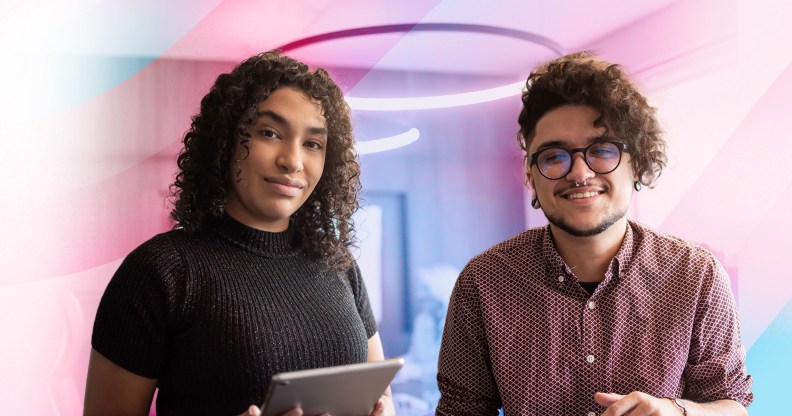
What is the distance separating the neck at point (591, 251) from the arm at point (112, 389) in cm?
114

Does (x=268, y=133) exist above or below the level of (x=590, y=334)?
above

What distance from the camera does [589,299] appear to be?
1.89 metres

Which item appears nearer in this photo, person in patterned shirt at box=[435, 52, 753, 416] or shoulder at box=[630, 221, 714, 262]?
person in patterned shirt at box=[435, 52, 753, 416]

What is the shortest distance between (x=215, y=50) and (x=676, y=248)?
197 cm

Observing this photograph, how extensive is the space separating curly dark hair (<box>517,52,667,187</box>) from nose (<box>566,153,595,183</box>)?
133 mm

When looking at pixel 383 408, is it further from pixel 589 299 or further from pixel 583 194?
pixel 583 194

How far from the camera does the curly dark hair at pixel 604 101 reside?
1.94 metres

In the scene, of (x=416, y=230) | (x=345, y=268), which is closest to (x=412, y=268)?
(x=416, y=230)

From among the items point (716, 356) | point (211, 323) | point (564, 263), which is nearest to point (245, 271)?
point (211, 323)

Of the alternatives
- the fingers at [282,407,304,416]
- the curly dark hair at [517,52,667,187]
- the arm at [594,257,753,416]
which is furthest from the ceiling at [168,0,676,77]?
the fingers at [282,407,304,416]

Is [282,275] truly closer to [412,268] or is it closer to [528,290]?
[528,290]

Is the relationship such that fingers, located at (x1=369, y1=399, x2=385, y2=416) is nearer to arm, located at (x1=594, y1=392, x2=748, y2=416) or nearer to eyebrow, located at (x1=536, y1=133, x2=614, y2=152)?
arm, located at (x1=594, y1=392, x2=748, y2=416)

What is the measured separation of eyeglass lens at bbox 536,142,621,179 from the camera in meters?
1.87

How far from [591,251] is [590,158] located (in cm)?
26
